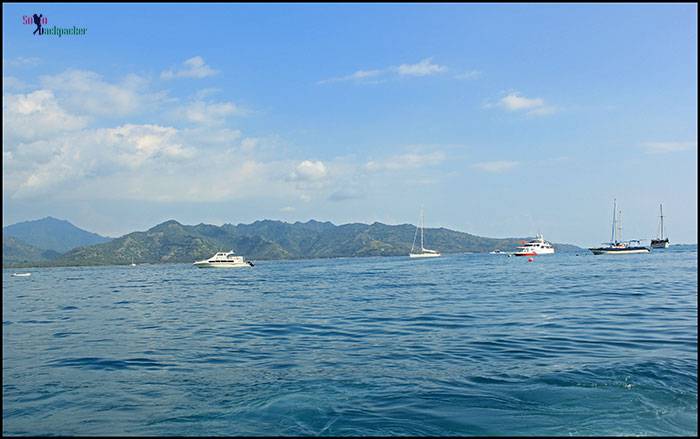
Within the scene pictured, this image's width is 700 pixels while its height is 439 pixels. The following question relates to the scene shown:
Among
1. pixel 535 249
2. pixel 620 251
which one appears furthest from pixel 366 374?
pixel 535 249

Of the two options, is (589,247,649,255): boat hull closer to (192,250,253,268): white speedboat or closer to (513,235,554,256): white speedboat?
(513,235,554,256): white speedboat

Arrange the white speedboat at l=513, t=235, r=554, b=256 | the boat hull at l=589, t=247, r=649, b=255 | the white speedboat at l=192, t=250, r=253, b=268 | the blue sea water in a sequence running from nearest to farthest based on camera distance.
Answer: the blue sea water → the white speedboat at l=192, t=250, r=253, b=268 → the boat hull at l=589, t=247, r=649, b=255 → the white speedboat at l=513, t=235, r=554, b=256

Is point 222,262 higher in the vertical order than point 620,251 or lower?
lower

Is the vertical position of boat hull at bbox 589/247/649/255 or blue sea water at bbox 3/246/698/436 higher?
boat hull at bbox 589/247/649/255

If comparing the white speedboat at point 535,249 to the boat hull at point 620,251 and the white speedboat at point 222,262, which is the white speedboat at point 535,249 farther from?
the white speedboat at point 222,262

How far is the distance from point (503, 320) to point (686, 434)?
15093 mm

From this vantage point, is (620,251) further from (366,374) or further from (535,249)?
(366,374)

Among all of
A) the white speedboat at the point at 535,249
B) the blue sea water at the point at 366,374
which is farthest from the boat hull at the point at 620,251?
the blue sea water at the point at 366,374

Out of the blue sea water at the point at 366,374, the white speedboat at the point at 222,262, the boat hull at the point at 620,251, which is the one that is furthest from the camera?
the boat hull at the point at 620,251

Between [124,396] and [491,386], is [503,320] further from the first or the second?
[124,396]

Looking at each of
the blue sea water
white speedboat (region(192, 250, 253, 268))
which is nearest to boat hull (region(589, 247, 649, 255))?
white speedboat (region(192, 250, 253, 268))

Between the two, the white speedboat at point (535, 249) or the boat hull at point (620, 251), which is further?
the white speedboat at point (535, 249)

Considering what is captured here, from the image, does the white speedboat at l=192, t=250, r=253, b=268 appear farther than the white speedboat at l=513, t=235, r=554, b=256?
No

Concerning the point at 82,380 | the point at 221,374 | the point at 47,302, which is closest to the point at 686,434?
the point at 221,374
